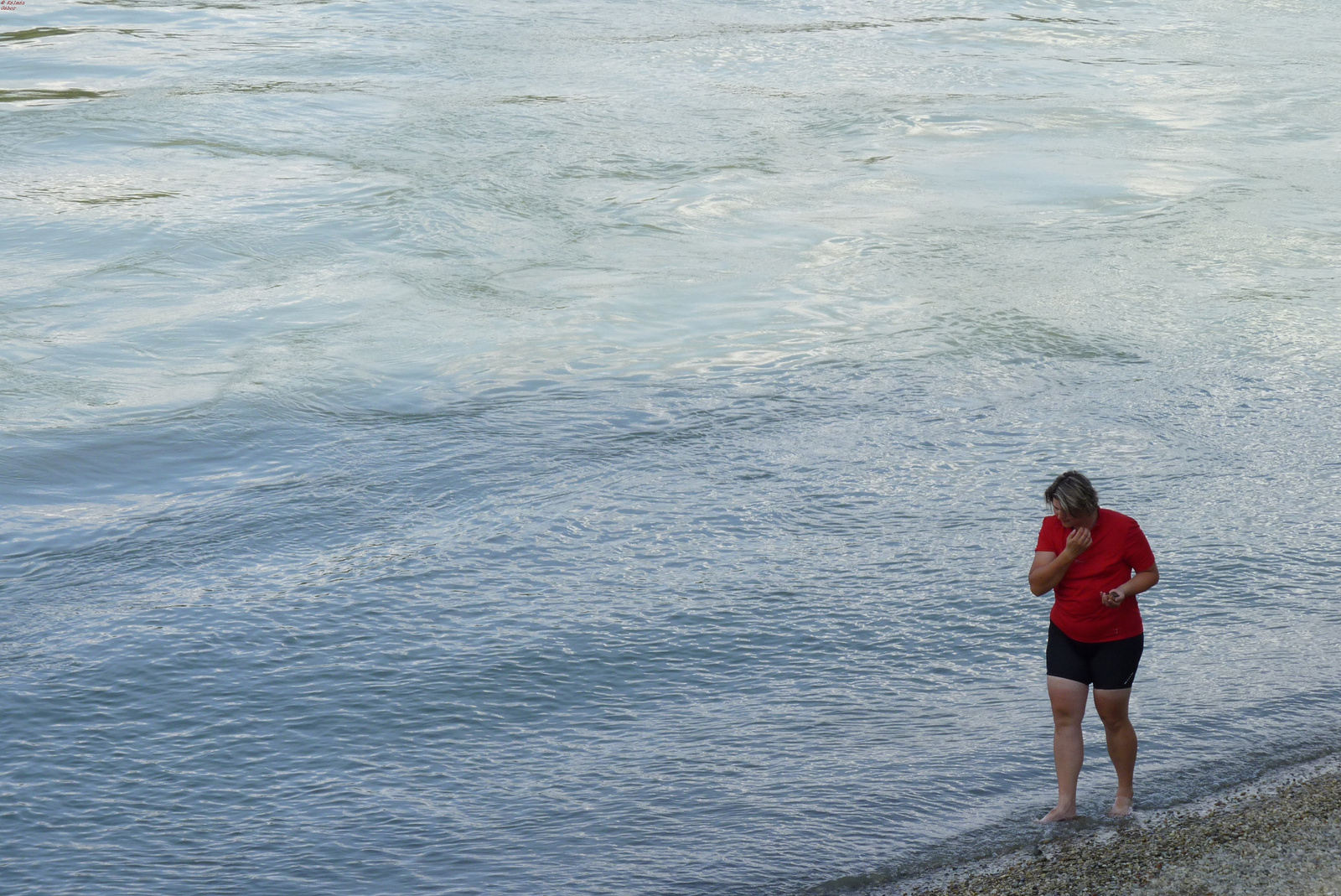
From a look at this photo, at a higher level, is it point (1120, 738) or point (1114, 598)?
point (1114, 598)

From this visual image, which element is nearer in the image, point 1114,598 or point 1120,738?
point 1114,598

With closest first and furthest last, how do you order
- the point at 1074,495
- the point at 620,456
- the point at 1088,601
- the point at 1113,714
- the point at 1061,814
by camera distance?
the point at 1074,495 → the point at 1088,601 → the point at 1113,714 → the point at 1061,814 → the point at 620,456

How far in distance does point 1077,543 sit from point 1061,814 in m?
1.10

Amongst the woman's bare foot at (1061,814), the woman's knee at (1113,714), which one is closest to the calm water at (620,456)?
the woman's bare foot at (1061,814)

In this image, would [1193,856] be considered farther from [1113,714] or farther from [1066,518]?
[1066,518]

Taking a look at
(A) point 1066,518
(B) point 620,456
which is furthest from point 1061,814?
(B) point 620,456

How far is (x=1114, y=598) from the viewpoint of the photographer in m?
4.74

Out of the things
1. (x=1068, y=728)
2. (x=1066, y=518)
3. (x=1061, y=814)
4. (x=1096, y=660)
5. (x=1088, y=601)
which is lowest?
(x=1061, y=814)

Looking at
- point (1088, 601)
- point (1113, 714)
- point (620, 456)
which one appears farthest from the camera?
point (620, 456)

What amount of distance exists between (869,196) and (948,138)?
2.26m

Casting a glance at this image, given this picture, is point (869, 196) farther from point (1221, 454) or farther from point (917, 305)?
point (1221, 454)

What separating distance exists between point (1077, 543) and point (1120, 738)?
0.81 metres

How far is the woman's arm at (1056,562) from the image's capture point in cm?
473

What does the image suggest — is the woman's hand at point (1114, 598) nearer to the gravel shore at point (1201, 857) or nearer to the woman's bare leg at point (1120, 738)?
the woman's bare leg at point (1120, 738)
